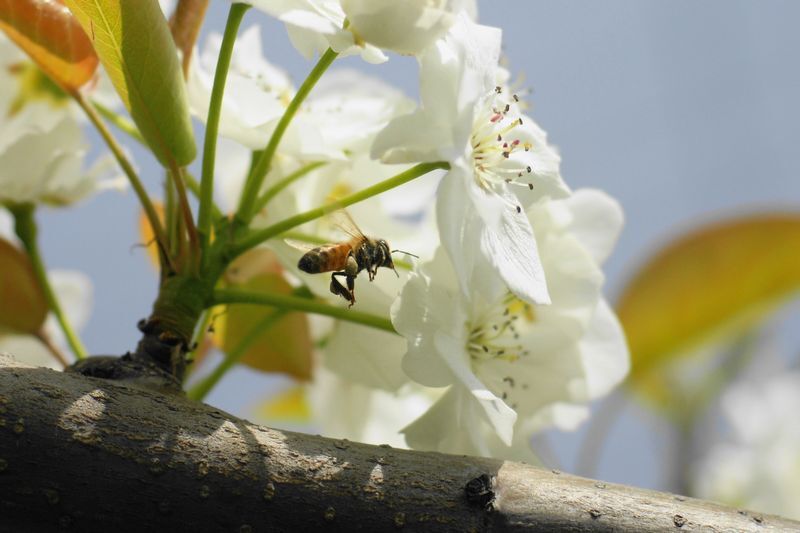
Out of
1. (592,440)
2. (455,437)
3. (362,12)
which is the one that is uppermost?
(592,440)

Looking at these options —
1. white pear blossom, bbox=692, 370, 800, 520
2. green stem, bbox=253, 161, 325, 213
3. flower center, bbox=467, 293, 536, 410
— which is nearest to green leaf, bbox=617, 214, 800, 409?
white pear blossom, bbox=692, 370, 800, 520

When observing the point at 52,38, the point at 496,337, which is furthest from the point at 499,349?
the point at 52,38

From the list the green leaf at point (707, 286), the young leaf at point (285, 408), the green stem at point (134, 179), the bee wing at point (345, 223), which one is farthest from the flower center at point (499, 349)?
the young leaf at point (285, 408)

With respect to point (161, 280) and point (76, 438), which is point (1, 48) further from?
point (76, 438)

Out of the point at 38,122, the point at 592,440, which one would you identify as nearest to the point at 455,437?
the point at 38,122

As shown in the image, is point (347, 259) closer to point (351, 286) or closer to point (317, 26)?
point (351, 286)
